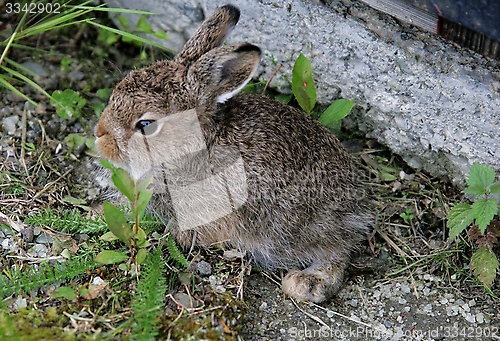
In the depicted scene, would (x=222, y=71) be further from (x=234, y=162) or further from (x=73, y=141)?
(x=73, y=141)

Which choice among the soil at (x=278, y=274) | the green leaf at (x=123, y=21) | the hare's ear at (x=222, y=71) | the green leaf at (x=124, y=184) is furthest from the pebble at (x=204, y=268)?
the green leaf at (x=123, y=21)

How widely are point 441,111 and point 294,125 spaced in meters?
0.85

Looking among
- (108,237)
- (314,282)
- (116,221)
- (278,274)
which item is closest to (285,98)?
(278,274)

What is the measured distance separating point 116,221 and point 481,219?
184 cm

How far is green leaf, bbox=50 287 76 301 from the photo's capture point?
117 inches

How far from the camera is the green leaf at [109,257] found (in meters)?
3.12

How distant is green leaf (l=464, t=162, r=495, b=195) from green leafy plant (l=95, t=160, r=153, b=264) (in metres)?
1.67

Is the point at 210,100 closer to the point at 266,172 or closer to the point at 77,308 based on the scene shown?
the point at 266,172

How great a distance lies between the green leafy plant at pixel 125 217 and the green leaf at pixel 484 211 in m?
1.68

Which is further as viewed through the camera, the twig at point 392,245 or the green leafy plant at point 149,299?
the twig at point 392,245

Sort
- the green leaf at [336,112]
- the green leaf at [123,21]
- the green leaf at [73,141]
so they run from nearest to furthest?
the green leaf at [336,112]
the green leaf at [73,141]
the green leaf at [123,21]

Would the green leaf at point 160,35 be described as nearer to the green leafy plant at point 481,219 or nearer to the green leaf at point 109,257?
the green leaf at point 109,257

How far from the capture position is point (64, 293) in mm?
2980

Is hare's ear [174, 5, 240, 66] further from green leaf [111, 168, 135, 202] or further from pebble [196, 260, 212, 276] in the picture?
pebble [196, 260, 212, 276]
